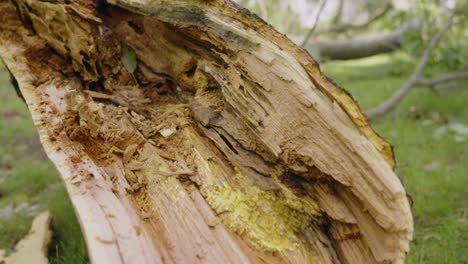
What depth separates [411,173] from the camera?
3.38 m

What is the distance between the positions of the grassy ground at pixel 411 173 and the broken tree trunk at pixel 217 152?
76 centimetres

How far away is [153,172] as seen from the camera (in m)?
1.90

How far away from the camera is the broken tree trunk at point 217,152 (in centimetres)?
161

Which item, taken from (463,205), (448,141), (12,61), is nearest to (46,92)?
(12,61)

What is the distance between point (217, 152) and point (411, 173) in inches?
78.6

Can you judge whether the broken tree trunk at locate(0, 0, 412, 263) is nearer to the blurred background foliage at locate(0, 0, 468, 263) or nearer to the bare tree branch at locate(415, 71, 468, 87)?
the blurred background foliage at locate(0, 0, 468, 263)

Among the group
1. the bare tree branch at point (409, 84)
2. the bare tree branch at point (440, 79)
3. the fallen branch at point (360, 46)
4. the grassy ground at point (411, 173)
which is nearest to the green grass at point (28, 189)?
the grassy ground at point (411, 173)

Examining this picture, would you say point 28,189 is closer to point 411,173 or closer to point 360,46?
point 411,173

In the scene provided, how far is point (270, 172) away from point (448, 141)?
276 centimetres

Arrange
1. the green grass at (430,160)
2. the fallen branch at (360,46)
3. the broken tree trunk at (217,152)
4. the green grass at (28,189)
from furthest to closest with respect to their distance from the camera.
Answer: the fallen branch at (360,46)
the green grass at (28,189)
the green grass at (430,160)
the broken tree trunk at (217,152)

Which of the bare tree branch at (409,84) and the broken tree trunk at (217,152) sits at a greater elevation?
the bare tree branch at (409,84)

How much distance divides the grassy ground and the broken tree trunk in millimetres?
761

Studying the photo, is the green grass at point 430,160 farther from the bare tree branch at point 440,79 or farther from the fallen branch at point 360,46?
the fallen branch at point 360,46

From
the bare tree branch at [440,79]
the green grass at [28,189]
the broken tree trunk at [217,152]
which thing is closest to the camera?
the broken tree trunk at [217,152]
